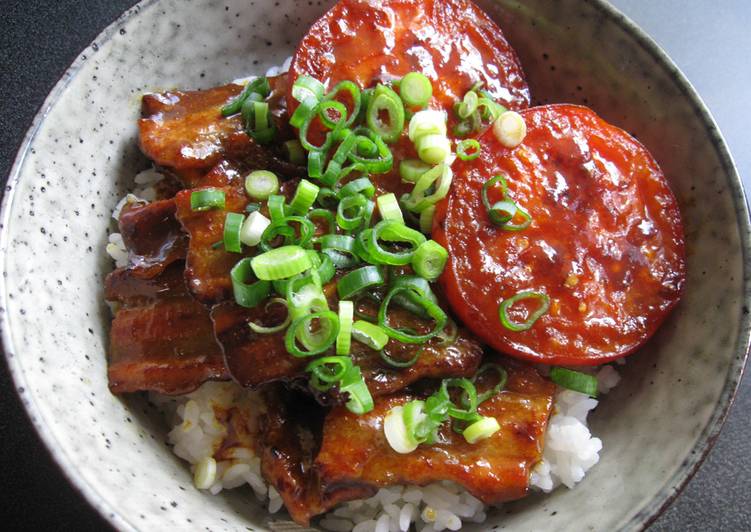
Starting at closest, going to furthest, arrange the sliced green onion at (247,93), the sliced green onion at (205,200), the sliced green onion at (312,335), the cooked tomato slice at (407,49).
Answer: the sliced green onion at (312,335), the sliced green onion at (205,200), the cooked tomato slice at (407,49), the sliced green onion at (247,93)

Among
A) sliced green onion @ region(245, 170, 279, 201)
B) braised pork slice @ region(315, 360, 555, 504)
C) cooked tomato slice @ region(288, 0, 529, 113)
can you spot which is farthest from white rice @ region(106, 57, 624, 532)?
cooked tomato slice @ region(288, 0, 529, 113)

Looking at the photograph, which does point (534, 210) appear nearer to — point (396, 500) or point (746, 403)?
point (396, 500)

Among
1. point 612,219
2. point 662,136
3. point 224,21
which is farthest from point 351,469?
point 224,21

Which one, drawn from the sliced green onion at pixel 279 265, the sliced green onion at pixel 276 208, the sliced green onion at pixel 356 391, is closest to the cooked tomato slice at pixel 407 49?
the sliced green onion at pixel 276 208

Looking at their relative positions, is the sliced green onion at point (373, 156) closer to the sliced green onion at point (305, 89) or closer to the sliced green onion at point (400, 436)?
the sliced green onion at point (305, 89)

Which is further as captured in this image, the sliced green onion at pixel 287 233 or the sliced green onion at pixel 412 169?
the sliced green onion at pixel 412 169

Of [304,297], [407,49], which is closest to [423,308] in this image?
[304,297]
